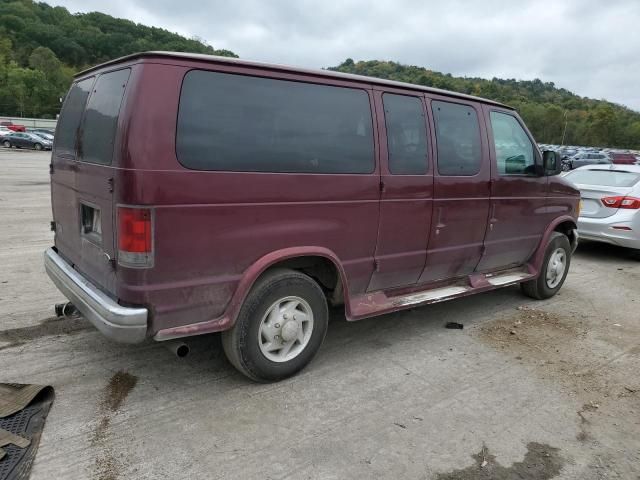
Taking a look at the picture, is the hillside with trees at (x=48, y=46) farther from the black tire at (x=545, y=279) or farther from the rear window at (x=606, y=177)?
the black tire at (x=545, y=279)

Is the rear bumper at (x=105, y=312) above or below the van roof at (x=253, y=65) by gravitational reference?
below

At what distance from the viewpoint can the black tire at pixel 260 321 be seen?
132 inches

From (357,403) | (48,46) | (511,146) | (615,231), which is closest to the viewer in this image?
(357,403)

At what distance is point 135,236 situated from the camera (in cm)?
290

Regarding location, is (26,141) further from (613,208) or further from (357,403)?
(357,403)

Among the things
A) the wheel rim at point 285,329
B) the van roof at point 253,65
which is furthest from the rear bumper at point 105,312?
the van roof at point 253,65

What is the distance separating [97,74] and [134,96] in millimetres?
938

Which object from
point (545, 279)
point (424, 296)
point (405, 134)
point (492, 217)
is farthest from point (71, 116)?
point (545, 279)

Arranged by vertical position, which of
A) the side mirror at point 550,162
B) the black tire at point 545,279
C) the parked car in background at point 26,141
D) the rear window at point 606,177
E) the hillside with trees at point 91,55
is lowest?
the parked car in background at point 26,141

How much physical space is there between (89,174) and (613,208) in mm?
7870

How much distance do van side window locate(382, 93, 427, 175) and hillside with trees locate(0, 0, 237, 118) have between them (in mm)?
84873

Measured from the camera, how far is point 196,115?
3045 mm

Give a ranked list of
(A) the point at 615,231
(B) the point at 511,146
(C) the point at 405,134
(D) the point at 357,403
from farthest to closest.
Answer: (A) the point at 615,231
(B) the point at 511,146
(C) the point at 405,134
(D) the point at 357,403

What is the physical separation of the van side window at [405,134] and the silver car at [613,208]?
512 centimetres
